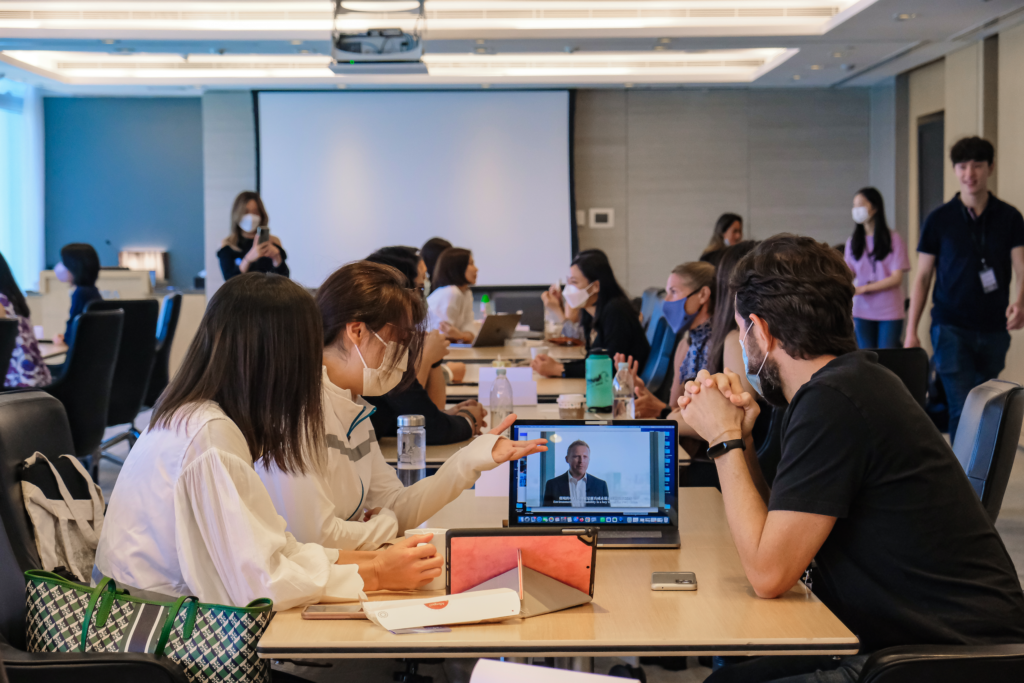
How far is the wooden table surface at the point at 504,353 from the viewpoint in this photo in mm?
4830

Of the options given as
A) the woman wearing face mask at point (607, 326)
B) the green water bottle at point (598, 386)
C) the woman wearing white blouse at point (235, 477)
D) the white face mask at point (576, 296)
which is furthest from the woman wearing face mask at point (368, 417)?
the white face mask at point (576, 296)

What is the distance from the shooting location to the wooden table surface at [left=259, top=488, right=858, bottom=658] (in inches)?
51.5

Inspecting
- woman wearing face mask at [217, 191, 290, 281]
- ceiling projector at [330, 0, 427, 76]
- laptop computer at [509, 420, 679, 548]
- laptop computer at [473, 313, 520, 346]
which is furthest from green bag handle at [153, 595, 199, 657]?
woman wearing face mask at [217, 191, 290, 281]

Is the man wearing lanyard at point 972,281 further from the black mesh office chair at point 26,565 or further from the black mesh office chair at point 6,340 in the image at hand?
the black mesh office chair at point 6,340

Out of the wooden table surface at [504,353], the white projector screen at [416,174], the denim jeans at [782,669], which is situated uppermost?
the white projector screen at [416,174]

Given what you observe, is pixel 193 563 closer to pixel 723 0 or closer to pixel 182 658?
pixel 182 658

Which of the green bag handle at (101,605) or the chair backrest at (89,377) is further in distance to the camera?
the chair backrest at (89,377)

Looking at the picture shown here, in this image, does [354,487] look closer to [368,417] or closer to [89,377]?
[368,417]

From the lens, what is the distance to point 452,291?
541cm

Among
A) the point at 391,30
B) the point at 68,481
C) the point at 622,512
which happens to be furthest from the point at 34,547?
the point at 391,30

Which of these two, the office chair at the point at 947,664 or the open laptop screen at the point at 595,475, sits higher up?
the open laptop screen at the point at 595,475

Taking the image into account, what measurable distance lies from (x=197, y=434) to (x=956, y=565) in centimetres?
125

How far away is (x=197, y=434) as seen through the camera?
1.43 metres

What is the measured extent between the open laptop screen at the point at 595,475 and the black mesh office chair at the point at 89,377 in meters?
3.05
